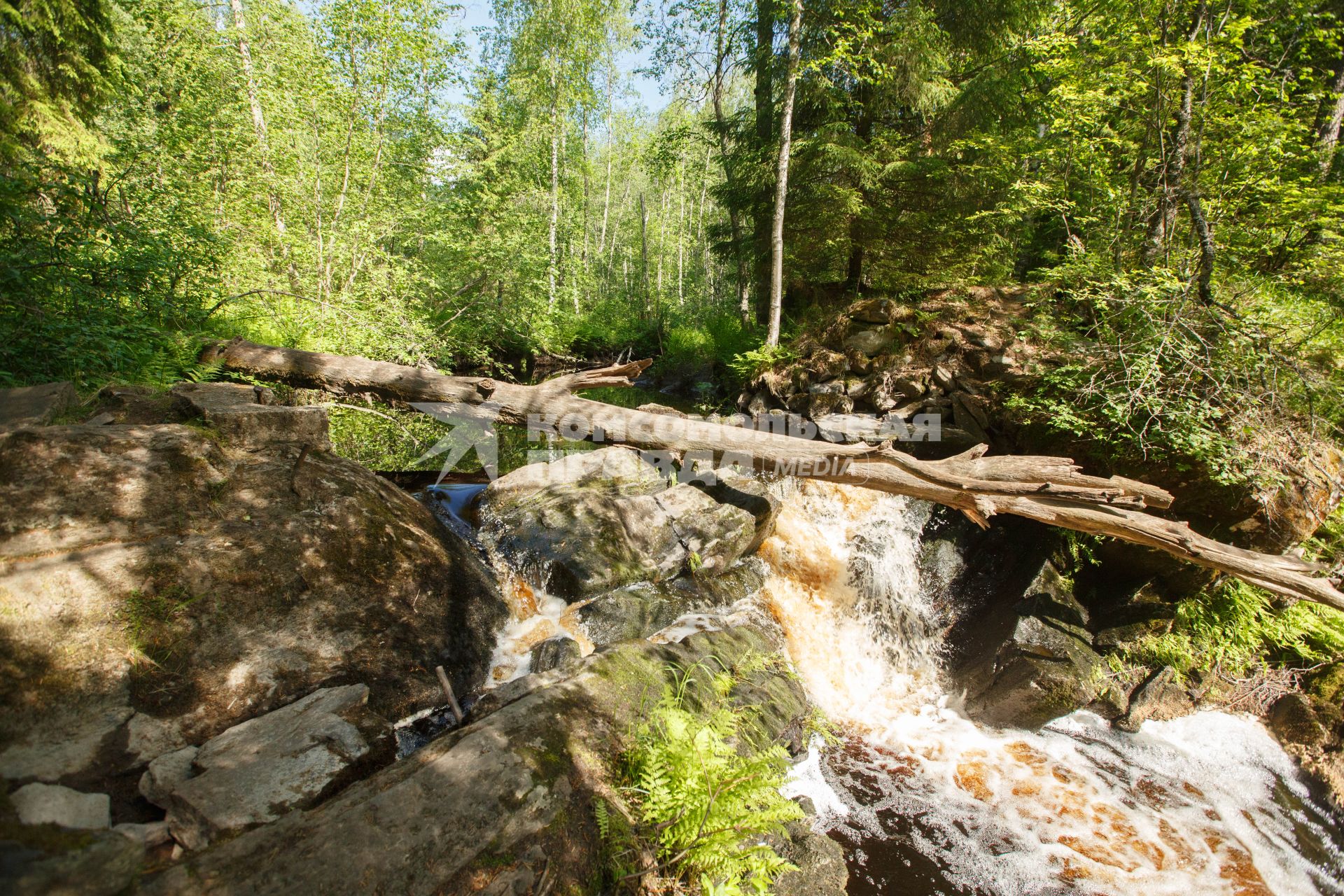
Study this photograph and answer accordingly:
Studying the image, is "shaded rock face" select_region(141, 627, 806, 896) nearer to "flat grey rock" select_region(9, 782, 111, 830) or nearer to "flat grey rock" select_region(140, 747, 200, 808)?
"flat grey rock" select_region(9, 782, 111, 830)

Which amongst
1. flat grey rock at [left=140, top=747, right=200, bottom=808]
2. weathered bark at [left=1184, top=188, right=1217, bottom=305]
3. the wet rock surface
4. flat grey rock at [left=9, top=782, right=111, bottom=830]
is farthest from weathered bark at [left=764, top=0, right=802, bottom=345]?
flat grey rock at [left=9, top=782, right=111, bottom=830]

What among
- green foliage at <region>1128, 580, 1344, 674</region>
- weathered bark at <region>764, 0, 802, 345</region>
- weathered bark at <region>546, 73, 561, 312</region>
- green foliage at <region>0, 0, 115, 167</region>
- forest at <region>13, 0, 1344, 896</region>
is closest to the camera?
forest at <region>13, 0, 1344, 896</region>

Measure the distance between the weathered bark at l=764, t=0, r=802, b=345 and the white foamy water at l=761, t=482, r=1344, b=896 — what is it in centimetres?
663

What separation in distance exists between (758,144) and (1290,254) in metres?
9.18

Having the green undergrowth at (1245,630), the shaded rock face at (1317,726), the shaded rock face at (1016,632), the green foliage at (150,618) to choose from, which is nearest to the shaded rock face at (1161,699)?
the green undergrowth at (1245,630)

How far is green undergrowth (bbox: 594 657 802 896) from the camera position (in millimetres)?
2400

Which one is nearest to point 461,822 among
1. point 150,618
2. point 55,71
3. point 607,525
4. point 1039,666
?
point 150,618

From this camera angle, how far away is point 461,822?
2082 mm

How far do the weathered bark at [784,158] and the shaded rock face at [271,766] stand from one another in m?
9.88

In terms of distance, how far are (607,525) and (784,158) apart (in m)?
8.48

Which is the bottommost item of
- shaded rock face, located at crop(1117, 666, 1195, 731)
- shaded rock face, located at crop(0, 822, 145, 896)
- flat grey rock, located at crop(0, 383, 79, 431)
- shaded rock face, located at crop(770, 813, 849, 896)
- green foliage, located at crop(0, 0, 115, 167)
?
shaded rock face, located at crop(1117, 666, 1195, 731)

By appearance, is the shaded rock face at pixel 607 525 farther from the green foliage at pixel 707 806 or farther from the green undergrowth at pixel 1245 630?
the green undergrowth at pixel 1245 630

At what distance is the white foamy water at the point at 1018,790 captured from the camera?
3945 mm

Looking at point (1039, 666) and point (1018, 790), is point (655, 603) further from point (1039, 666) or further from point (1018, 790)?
point (1039, 666)
